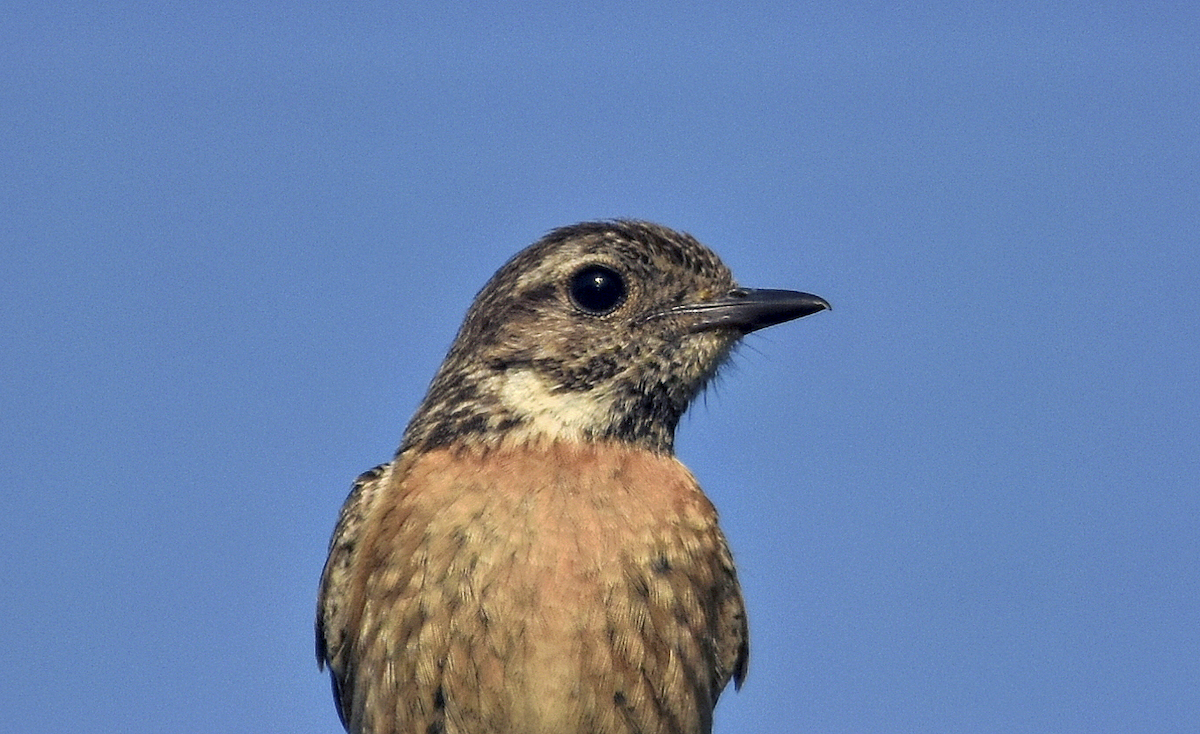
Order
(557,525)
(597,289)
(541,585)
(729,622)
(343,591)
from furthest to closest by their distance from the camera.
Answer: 1. (597,289)
2. (729,622)
3. (343,591)
4. (557,525)
5. (541,585)

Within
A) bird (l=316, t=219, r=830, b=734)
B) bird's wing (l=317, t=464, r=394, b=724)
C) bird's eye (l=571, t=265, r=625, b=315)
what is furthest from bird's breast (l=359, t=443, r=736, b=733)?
bird's eye (l=571, t=265, r=625, b=315)

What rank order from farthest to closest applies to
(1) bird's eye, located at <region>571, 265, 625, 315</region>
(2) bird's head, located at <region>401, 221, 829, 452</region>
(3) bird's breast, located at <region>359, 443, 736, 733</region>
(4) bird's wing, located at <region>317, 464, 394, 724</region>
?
1. (1) bird's eye, located at <region>571, 265, 625, 315</region>
2. (2) bird's head, located at <region>401, 221, 829, 452</region>
3. (4) bird's wing, located at <region>317, 464, 394, 724</region>
4. (3) bird's breast, located at <region>359, 443, 736, 733</region>

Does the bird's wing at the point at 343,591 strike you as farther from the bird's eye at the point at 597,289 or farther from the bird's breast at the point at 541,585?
the bird's eye at the point at 597,289

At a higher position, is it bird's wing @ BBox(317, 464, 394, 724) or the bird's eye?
the bird's eye

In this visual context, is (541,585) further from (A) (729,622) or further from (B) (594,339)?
(B) (594,339)

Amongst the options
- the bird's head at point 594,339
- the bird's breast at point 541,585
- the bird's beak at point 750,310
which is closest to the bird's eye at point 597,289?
the bird's head at point 594,339

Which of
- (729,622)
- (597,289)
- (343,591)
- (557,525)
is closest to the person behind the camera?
(557,525)

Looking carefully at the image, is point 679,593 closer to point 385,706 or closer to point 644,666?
point 644,666

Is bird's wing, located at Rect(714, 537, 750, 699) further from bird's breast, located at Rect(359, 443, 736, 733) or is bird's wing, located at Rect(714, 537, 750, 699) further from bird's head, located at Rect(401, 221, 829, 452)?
bird's head, located at Rect(401, 221, 829, 452)

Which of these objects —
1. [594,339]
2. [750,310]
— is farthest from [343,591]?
[750,310]

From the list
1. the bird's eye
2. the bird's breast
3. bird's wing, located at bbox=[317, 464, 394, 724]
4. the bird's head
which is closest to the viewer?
the bird's breast
